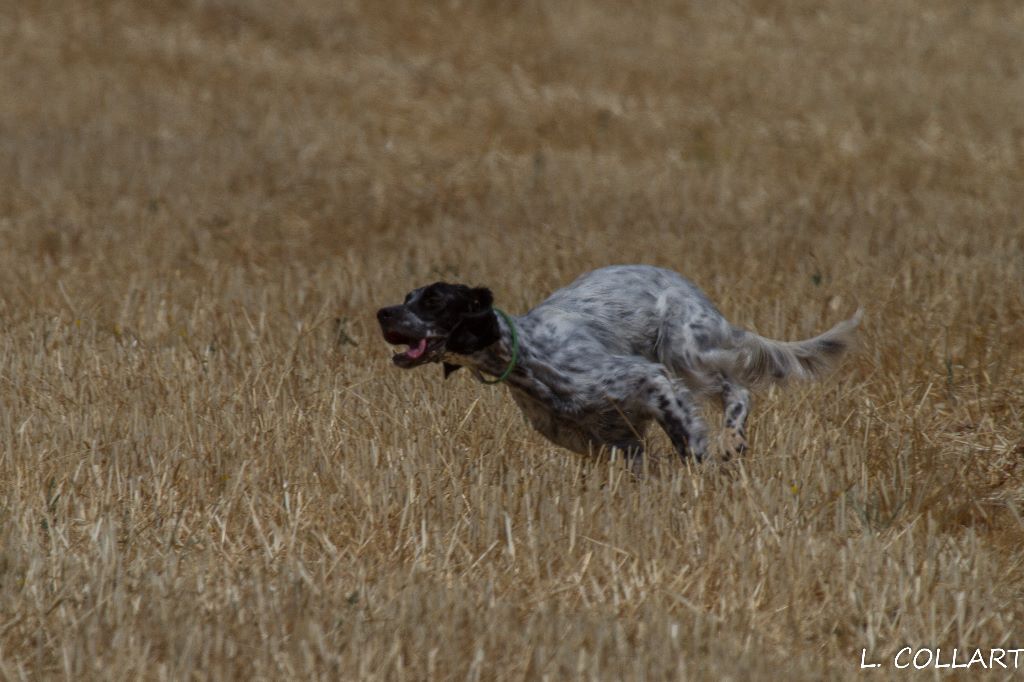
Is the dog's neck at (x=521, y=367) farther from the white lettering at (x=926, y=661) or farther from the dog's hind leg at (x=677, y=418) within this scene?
the white lettering at (x=926, y=661)

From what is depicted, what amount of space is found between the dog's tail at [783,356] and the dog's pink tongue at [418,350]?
1.34 m

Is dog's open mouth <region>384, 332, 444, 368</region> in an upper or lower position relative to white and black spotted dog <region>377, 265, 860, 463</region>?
upper

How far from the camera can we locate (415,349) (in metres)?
4.70

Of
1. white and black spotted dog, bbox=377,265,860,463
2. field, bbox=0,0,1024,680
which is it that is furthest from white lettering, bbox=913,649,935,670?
white and black spotted dog, bbox=377,265,860,463

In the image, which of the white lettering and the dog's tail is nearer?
the white lettering

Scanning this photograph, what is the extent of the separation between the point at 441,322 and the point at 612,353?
0.80 m

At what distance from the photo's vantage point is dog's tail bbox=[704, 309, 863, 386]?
5.56m

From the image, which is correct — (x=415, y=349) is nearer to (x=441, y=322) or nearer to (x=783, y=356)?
(x=441, y=322)

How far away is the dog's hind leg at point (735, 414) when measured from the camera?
5.18 metres

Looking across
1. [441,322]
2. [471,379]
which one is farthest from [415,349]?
[471,379]

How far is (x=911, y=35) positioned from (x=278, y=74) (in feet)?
25.3

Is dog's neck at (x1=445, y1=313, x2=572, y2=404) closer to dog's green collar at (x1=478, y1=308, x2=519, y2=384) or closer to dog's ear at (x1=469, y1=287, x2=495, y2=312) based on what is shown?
dog's green collar at (x1=478, y1=308, x2=519, y2=384)

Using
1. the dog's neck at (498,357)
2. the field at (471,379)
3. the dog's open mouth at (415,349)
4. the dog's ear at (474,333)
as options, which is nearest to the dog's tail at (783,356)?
the field at (471,379)

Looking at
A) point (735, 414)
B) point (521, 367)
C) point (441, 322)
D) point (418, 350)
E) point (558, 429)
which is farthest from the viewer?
point (735, 414)
